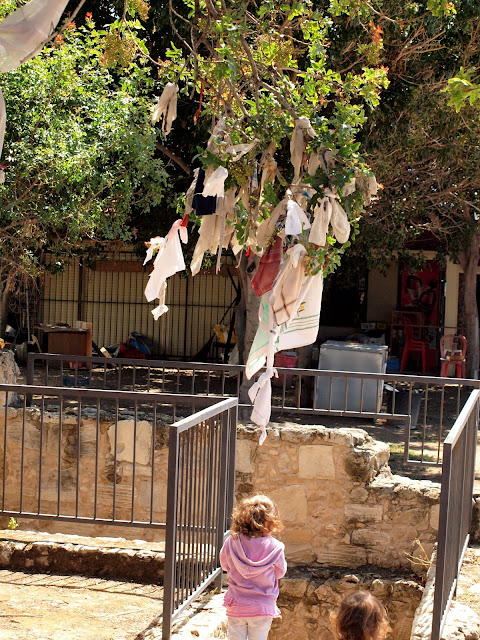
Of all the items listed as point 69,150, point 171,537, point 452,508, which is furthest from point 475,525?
point 69,150

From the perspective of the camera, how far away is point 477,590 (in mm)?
5047

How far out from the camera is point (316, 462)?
7445mm

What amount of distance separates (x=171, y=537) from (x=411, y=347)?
1329cm

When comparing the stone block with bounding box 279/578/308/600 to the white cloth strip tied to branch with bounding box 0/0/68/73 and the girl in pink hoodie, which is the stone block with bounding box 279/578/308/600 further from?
the white cloth strip tied to branch with bounding box 0/0/68/73

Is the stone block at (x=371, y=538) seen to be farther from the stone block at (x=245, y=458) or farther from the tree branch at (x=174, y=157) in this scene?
the tree branch at (x=174, y=157)

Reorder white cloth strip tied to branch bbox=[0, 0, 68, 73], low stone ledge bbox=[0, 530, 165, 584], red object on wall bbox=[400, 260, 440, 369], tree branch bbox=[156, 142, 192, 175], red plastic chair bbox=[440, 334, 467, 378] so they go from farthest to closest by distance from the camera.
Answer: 1. red object on wall bbox=[400, 260, 440, 369]
2. red plastic chair bbox=[440, 334, 467, 378]
3. tree branch bbox=[156, 142, 192, 175]
4. low stone ledge bbox=[0, 530, 165, 584]
5. white cloth strip tied to branch bbox=[0, 0, 68, 73]

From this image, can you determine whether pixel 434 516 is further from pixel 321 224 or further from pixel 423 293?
pixel 423 293

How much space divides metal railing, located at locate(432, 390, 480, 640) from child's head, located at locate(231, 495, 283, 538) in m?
0.88

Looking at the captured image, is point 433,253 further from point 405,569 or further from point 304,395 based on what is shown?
point 405,569

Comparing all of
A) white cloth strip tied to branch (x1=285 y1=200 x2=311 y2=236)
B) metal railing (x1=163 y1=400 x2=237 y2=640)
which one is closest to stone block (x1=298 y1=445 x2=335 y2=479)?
metal railing (x1=163 y1=400 x2=237 y2=640)

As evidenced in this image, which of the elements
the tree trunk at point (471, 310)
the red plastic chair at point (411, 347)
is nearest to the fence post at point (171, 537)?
the tree trunk at point (471, 310)

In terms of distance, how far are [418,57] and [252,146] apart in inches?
311

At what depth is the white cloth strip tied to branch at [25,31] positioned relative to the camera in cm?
330

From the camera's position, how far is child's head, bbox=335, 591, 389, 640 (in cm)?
294
